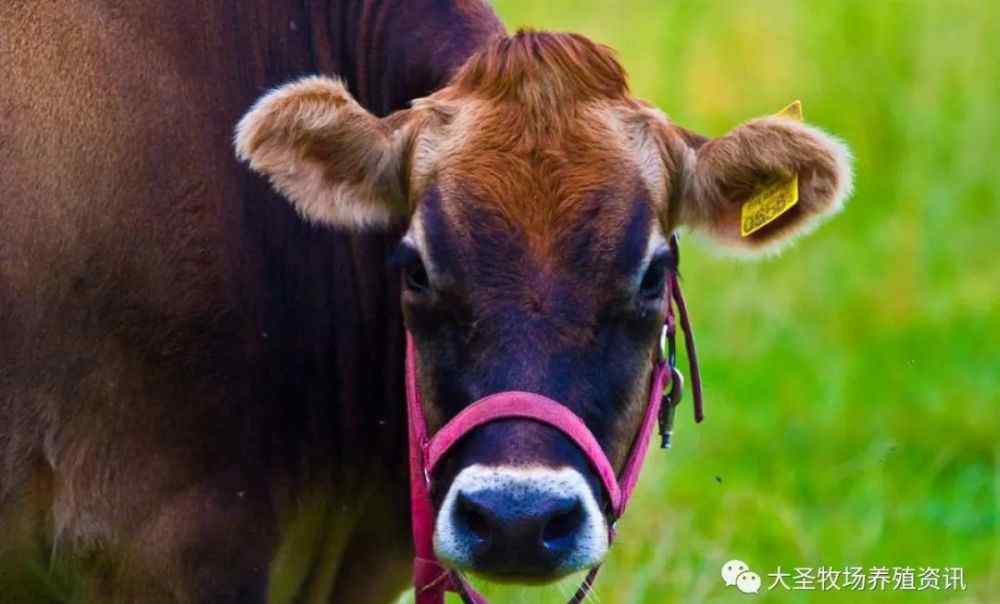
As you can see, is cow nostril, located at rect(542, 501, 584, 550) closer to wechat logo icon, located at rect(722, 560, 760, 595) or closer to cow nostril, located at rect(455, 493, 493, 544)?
cow nostril, located at rect(455, 493, 493, 544)

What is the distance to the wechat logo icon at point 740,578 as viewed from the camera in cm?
678

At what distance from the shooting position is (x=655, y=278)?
4.48 meters

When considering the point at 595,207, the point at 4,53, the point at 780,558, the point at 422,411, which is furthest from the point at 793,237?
the point at 780,558

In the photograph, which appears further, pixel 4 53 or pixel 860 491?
pixel 860 491

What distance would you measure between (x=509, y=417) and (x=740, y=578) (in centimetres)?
282

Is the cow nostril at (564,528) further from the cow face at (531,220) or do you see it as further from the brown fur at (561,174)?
the brown fur at (561,174)

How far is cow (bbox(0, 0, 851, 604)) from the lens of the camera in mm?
4426

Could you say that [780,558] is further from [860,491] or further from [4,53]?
[4,53]

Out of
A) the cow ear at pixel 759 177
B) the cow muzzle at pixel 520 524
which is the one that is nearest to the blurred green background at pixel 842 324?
the cow ear at pixel 759 177

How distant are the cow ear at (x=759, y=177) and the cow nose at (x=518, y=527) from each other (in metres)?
0.94

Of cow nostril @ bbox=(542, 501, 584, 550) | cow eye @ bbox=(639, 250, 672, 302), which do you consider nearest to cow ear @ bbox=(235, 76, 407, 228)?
cow eye @ bbox=(639, 250, 672, 302)

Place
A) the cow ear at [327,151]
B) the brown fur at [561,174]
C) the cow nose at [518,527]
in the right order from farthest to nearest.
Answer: the cow ear at [327,151], the brown fur at [561,174], the cow nose at [518,527]

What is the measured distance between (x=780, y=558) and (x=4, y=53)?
145 inches

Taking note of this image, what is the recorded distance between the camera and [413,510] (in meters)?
4.68
